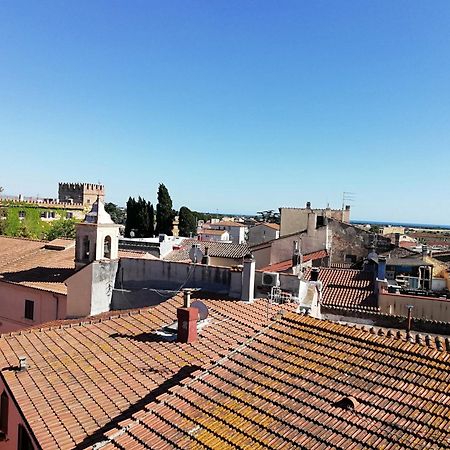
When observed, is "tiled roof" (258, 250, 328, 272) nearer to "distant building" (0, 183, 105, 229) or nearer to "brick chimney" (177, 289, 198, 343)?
"brick chimney" (177, 289, 198, 343)

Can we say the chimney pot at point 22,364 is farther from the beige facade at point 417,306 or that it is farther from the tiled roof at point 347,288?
the beige facade at point 417,306

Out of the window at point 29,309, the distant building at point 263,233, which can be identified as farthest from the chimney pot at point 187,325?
the distant building at point 263,233

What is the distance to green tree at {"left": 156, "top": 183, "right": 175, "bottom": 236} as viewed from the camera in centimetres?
6556

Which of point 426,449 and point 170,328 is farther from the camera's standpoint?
point 170,328

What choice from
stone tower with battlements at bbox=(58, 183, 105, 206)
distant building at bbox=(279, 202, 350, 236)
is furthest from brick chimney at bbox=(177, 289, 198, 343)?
stone tower with battlements at bbox=(58, 183, 105, 206)

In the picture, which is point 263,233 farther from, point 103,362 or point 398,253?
point 103,362

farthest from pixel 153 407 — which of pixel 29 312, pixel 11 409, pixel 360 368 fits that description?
pixel 29 312

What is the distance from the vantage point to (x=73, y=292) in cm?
1820

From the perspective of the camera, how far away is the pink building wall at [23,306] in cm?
2091

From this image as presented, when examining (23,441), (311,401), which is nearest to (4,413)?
(23,441)

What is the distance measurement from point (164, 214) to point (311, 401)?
59.4 metres

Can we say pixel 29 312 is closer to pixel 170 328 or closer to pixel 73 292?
pixel 73 292

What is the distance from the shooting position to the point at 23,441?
9797mm

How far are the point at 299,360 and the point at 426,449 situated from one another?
9.75ft
